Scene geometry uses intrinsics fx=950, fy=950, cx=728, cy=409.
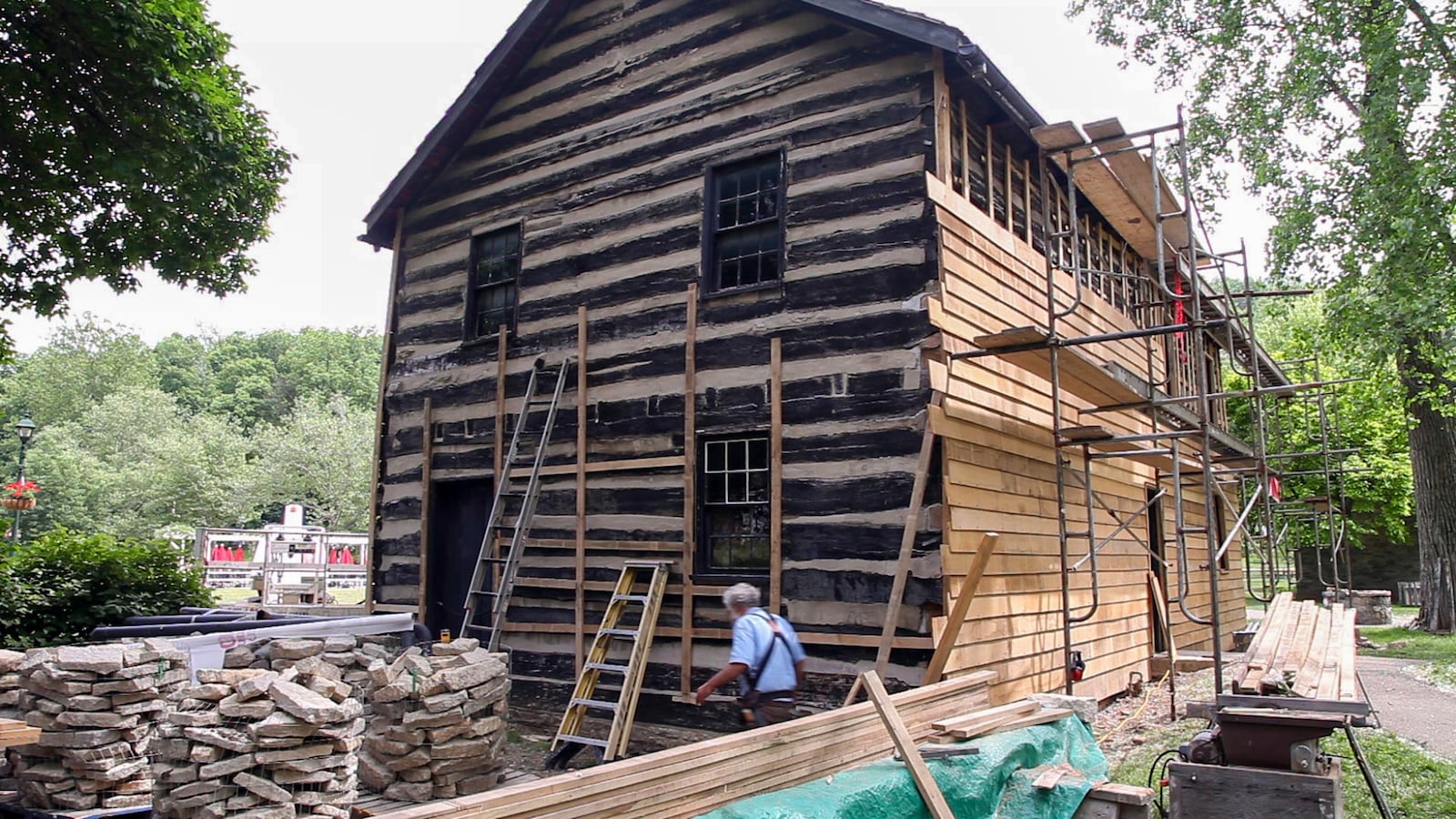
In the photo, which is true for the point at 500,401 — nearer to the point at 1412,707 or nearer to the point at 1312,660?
the point at 1312,660

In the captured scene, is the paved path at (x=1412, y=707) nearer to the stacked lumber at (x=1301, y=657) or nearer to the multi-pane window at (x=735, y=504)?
the stacked lumber at (x=1301, y=657)

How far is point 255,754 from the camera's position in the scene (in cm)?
587

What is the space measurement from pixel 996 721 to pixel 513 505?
6.71 meters

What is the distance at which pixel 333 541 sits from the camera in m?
38.0

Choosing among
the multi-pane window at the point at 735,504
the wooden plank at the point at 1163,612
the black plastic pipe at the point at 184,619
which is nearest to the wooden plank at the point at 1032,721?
the multi-pane window at the point at 735,504

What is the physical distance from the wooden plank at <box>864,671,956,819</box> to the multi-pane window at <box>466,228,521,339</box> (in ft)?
26.3

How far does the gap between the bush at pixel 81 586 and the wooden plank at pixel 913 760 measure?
968cm

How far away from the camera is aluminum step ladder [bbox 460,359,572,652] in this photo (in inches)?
414

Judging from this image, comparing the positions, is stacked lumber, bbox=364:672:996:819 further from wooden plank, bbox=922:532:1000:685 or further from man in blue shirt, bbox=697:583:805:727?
wooden plank, bbox=922:532:1000:685

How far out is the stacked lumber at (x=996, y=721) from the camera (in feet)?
20.2

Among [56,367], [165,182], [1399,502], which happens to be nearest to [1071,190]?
[165,182]

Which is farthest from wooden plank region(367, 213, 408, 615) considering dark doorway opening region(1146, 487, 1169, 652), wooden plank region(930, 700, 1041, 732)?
dark doorway opening region(1146, 487, 1169, 652)

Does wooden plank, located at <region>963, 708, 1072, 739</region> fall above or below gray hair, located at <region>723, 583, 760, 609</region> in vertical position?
below

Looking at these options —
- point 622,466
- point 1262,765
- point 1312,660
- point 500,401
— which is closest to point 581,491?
point 622,466
